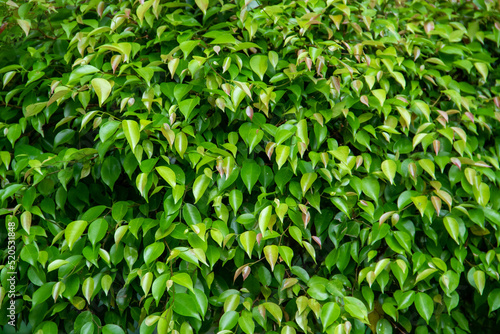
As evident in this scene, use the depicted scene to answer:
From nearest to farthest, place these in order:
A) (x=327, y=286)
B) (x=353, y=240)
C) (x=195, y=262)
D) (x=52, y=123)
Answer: (x=195, y=262), (x=327, y=286), (x=353, y=240), (x=52, y=123)

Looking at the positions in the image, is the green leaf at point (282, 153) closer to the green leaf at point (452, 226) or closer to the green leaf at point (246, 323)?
the green leaf at point (246, 323)

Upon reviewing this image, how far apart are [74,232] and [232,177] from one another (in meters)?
0.49

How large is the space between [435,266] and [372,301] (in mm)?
Answer: 238

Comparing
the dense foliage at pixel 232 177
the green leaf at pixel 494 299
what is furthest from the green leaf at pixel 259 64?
the green leaf at pixel 494 299

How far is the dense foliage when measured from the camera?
131 centimetres

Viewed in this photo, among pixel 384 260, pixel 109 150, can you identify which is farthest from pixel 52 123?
pixel 384 260

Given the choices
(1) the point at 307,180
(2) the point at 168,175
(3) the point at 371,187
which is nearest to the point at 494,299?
(3) the point at 371,187

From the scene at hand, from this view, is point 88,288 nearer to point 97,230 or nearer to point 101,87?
point 97,230

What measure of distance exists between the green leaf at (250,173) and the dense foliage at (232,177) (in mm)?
10

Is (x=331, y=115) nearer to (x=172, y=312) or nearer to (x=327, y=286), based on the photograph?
(x=327, y=286)

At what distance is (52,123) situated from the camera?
1.62 metres

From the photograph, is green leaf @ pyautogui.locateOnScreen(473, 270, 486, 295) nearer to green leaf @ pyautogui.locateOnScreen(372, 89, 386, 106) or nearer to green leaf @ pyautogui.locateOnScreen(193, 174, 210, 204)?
green leaf @ pyautogui.locateOnScreen(372, 89, 386, 106)

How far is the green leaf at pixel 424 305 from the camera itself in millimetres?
1354

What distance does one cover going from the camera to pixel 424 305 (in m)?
1.36
